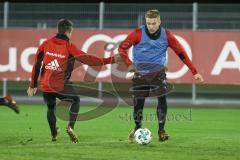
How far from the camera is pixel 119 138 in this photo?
45.6 ft

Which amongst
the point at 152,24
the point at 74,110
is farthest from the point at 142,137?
the point at 152,24

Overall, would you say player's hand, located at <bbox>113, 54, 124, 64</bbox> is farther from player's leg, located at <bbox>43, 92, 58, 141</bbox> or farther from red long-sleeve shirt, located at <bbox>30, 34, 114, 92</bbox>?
player's leg, located at <bbox>43, 92, 58, 141</bbox>

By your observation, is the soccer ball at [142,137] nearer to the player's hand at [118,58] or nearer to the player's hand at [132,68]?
the player's hand at [132,68]

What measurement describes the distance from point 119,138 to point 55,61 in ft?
6.87

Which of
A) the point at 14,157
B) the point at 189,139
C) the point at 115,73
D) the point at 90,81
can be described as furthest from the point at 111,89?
the point at 14,157

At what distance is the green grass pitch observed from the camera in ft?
36.8

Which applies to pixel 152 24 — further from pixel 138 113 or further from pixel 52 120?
pixel 52 120

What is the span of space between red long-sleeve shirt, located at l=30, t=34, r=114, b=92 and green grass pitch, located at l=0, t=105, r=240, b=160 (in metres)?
1.04

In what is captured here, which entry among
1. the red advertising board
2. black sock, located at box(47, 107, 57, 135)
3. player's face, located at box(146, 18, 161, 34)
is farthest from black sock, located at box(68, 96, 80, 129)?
the red advertising board

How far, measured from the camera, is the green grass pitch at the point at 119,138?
1121 centimetres

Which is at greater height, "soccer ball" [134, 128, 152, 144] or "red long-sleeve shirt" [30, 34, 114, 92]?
"red long-sleeve shirt" [30, 34, 114, 92]

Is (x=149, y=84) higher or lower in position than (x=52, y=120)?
higher

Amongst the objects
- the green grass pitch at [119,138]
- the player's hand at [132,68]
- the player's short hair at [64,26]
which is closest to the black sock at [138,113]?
the green grass pitch at [119,138]

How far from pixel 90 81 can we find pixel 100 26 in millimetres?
2240
